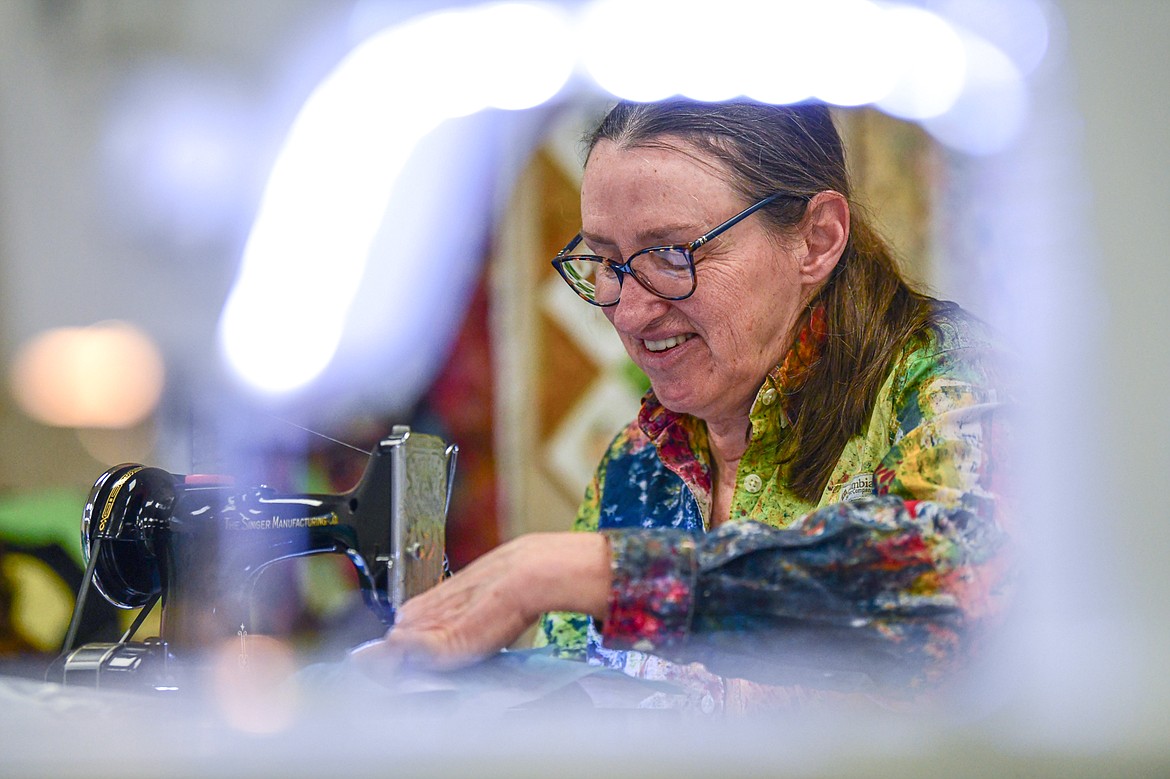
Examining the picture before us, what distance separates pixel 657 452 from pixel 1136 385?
0.77 m

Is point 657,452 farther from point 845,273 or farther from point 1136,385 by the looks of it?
point 1136,385

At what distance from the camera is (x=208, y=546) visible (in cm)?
103

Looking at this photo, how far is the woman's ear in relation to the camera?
1203 millimetres

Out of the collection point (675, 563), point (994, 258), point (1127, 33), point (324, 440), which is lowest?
point (675, 563)

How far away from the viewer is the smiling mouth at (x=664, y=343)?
122cm

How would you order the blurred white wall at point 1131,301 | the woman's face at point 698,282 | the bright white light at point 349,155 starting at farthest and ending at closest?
the woman's face at point 698,282, the bright white light at point 349,155, the blurred white wall at point 1131,301

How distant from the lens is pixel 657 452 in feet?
4.64

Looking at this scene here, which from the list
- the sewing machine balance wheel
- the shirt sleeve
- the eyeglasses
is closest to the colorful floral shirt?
the shirt sleeve

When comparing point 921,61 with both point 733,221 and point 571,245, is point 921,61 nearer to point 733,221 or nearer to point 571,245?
point 733,221

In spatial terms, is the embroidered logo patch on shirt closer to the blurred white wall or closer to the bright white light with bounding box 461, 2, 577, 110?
the blurred white wall

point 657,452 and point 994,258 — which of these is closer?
point 994,258

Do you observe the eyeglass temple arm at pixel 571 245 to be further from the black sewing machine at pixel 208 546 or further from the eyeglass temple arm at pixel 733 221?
the black sewing machine at pixel 208 546

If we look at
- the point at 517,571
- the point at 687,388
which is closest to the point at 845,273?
the point at 687,388

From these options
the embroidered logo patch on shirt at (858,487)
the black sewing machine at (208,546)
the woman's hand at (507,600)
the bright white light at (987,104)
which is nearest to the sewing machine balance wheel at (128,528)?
the black sewing machine at (208,546)
